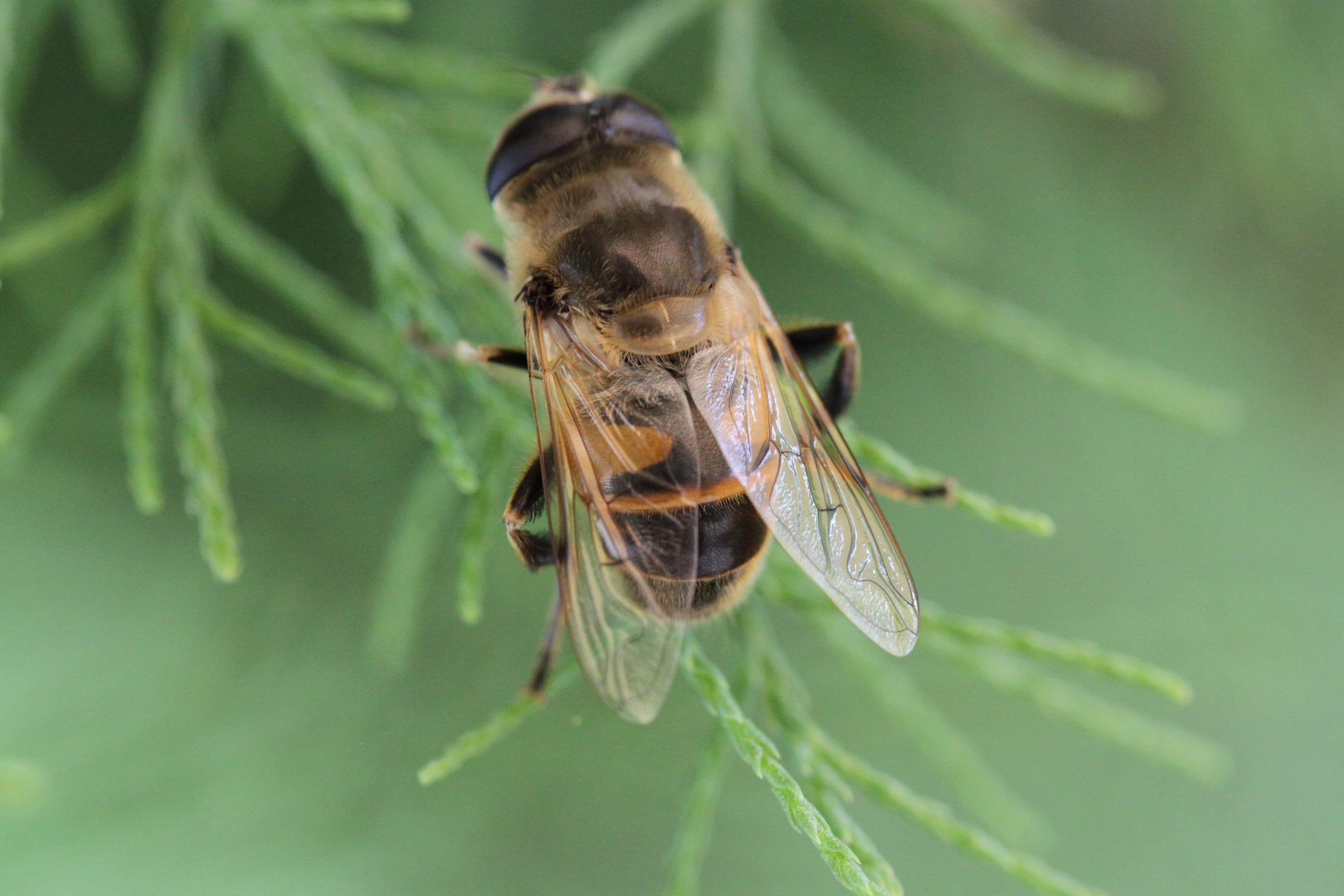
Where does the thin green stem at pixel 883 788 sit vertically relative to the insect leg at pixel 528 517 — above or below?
below

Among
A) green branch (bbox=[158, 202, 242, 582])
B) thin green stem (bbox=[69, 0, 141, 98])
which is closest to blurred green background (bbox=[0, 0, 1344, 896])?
thin green stem (bbox=[69, 0, 141, 98])

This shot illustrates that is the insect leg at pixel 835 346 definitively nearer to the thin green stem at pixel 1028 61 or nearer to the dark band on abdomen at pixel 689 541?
the dark band on abdomen at pixel 689 541

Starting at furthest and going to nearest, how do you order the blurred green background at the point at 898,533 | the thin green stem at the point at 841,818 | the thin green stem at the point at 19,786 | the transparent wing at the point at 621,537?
the blurred green background at the point at 898,533, the transparent wing at the point at 621,537, the thin green stem at the point at 841,818, the thin green stem at the point at 19,786

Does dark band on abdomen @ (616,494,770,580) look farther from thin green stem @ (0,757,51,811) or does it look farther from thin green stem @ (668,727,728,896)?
thin green stem @ (0,757,51,811)

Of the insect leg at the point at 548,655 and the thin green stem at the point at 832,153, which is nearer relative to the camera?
the insect leg at the point at 548,655

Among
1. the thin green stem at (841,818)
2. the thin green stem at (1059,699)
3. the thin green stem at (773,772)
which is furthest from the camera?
the thin green stem at (1059,699)

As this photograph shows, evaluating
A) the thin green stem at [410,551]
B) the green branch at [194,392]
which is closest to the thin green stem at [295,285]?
the green branch at [194,392]

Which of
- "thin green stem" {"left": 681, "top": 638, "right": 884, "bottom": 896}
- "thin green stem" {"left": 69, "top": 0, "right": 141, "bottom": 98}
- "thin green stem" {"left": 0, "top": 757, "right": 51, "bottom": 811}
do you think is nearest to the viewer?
"thin green stem" {"left": 0, "top": 757, "right": 51, "bottom": 811}
